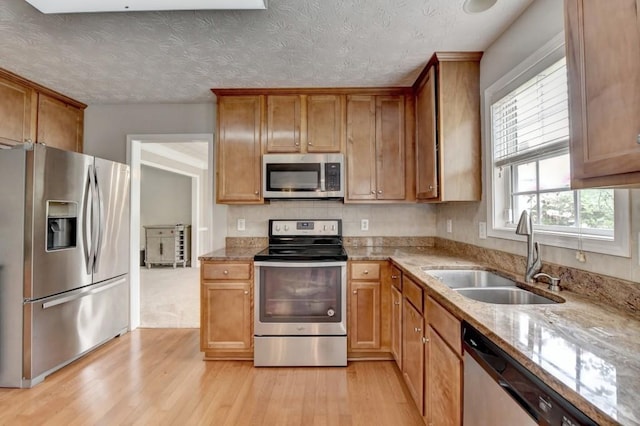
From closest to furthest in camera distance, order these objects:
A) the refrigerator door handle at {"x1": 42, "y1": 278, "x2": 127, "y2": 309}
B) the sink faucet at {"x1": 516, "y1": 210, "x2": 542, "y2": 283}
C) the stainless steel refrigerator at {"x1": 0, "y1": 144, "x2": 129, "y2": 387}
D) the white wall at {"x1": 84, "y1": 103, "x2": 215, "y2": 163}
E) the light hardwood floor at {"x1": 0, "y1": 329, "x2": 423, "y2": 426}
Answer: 1. the sink faucet at {"x1": 516, "y1": 210, "x2": 542, "y2": 283}
2. the light hardwood floor at {"x1": 0, "y1": 329, "x2": 423, "y2": 426}
3. the stainless steel refrigerator at {"x1": 0, "y1": 144, "x2": 129, "y2": 387}
4. the refrigerator door handle at {"x1": 42, "y1": 278, "x2": 127, "y2": 309}
5. the white wall at {"x1": 84, "y1": 103, "x2": 215, "y2": 163}

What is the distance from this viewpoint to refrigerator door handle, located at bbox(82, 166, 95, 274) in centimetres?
Result: 256

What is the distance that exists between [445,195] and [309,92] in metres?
1.52

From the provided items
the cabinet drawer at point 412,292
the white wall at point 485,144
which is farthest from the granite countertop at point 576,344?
the cabinet drawer at point 412,292

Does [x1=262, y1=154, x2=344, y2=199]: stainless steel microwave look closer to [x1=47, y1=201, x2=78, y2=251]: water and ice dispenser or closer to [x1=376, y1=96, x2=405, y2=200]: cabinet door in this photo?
[x1=376, y1=96, x2=405, y2=200]: cabinet door

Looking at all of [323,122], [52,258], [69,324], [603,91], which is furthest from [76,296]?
[603,91]

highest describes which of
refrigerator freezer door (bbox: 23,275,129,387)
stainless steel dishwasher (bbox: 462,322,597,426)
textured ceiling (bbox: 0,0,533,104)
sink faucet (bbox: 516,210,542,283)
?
textured ceiling (bbox: 0,0,533,104)

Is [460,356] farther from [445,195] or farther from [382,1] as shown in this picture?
[382,1]

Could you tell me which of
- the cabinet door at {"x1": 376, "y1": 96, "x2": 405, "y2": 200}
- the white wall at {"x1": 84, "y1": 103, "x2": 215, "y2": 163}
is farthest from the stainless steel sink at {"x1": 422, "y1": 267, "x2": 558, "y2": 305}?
the white wall at {"x1": 84, "y1": 103, "x2": 215, "y2": 163}

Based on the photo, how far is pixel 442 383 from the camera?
143 cm

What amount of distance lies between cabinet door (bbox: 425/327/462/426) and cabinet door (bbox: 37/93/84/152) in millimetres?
3633

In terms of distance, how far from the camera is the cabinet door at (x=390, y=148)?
284 cm

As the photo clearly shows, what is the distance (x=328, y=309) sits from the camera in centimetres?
247

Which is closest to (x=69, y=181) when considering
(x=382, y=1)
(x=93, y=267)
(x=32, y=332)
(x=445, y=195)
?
(x=93, y=267)


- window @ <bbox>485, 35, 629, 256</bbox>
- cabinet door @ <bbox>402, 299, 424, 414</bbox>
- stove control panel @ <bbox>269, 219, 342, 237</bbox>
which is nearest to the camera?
window @ <bbox>485, 35, 629, 256</bbox>
